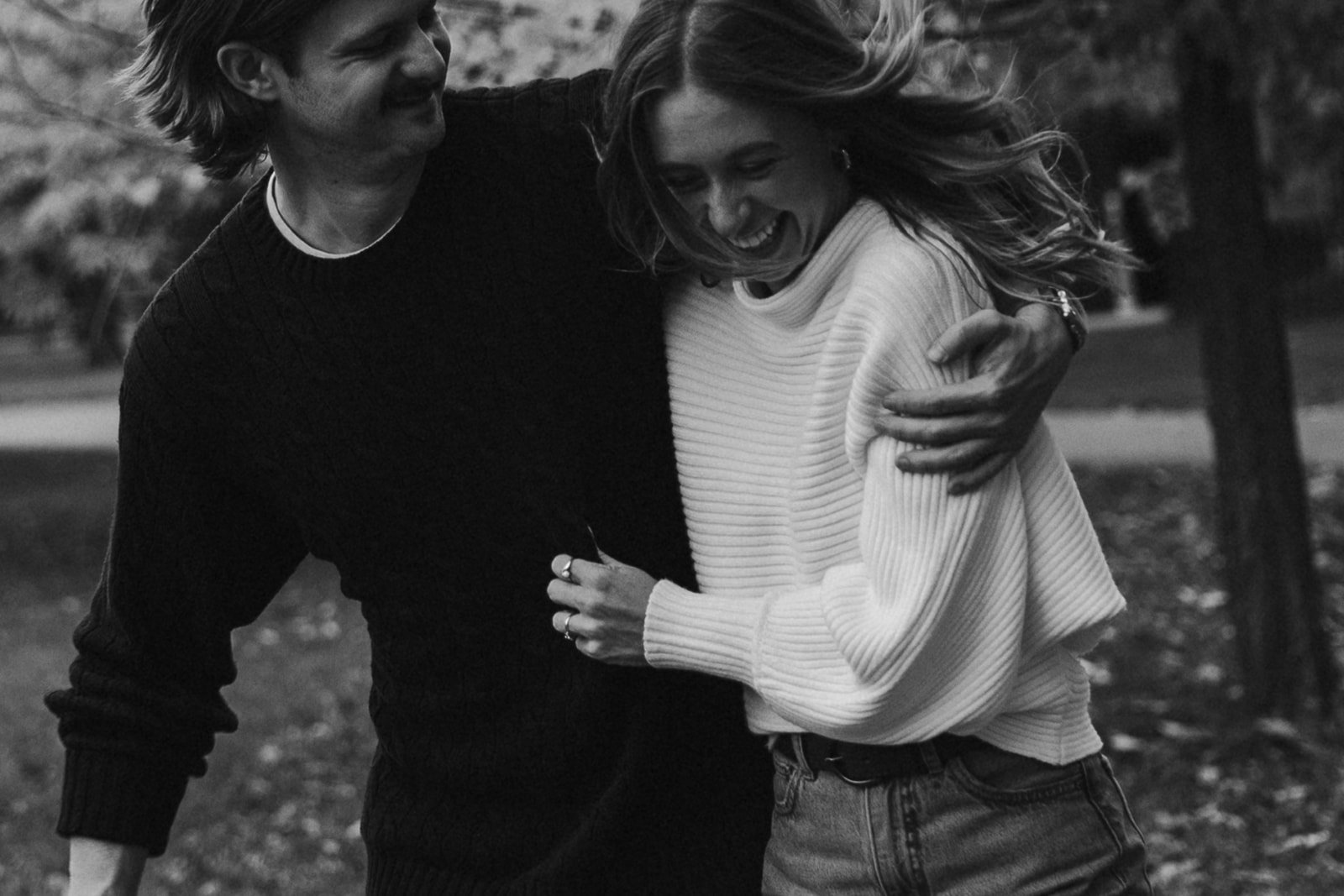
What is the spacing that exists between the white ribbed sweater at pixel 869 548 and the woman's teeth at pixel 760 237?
0.06m

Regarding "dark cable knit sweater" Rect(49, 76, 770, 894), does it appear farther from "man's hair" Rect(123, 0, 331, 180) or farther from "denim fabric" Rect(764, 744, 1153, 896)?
"denim fabric" Rect(764, 744, 1153, 896)

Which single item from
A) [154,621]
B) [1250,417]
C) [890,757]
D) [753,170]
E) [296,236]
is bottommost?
[1250,417]

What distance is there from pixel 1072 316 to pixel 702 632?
23.7 inches

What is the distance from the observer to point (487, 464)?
A: 2432 mm

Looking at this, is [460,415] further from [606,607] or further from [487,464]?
[606,607]

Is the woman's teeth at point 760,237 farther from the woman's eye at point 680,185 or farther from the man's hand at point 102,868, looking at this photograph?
the man's hand at point 102,868

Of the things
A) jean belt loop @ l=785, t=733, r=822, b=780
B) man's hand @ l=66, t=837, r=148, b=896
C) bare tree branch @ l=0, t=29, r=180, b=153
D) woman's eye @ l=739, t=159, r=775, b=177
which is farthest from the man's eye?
bare tree branch @ l=0, t=29, r=180, b=153

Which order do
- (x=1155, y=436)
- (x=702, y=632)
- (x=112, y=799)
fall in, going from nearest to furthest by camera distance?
(x=702, y=632)
(x=112, y=799)
(x=1155, y=436)

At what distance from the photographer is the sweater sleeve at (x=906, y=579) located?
6.67ft

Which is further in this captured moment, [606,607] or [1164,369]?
[1164,369]

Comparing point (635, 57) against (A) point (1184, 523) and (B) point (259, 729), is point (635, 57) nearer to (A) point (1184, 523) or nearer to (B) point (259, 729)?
(B) point (259, 729)

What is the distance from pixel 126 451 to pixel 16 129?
13.0 feet

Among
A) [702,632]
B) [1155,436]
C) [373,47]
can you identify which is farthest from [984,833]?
[1155,436]

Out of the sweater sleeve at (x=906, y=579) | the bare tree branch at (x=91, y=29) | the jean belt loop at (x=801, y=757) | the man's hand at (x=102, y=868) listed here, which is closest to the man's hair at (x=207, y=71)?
the sweater sleeve at (x=906, y=579)
